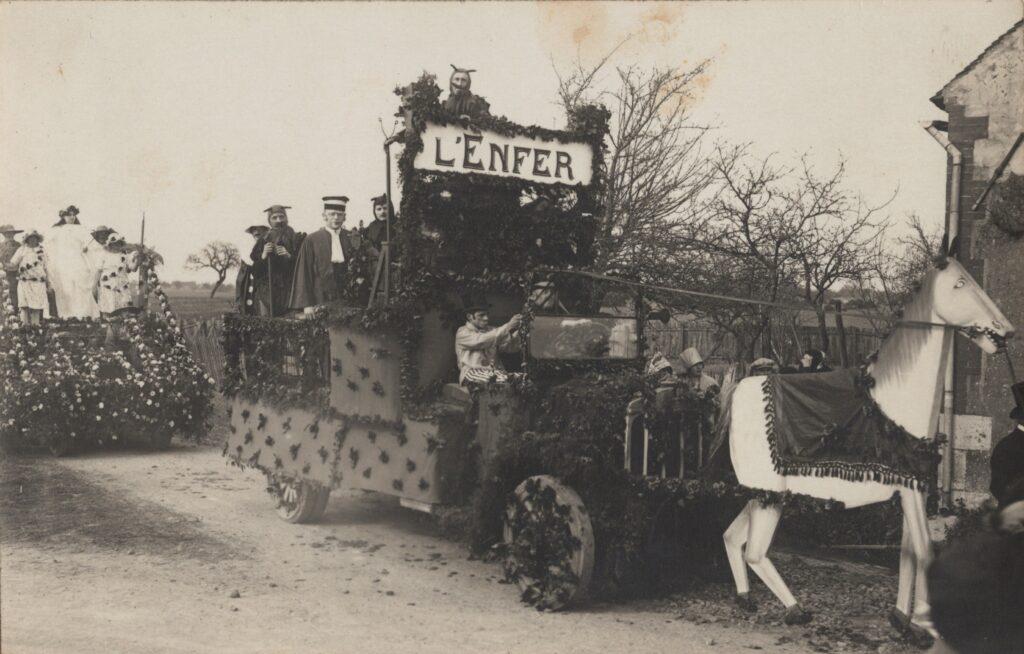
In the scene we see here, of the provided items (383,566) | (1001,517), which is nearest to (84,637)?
(383,566)

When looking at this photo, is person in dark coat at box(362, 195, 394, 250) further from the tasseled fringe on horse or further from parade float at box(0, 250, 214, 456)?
the tasseled fringe on horse

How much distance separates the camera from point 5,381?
11.9 meters

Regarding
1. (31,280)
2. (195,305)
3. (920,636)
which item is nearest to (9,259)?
(31,280)

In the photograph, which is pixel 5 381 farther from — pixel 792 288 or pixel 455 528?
pixel 792 288

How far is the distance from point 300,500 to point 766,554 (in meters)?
4.83

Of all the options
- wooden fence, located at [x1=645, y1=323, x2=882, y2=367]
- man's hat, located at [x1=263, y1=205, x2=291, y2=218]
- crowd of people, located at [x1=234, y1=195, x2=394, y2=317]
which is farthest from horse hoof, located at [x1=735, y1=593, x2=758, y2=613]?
man's hat, located at [x1=263, y1=205, x2=291, y2=218]

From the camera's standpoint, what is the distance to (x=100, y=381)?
1252cm

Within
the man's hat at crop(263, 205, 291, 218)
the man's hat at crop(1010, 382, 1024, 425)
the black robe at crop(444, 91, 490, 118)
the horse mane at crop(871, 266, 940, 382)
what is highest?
the black robe at crop(444, 91, 490, 118)

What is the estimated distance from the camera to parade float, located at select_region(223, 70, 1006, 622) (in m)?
6.63

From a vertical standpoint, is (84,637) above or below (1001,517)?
below

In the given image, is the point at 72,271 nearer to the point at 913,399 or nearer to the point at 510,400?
the point at 510,400

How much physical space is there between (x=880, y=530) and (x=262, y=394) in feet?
19.4

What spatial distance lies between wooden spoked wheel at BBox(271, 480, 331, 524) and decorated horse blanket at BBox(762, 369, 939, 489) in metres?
4.74

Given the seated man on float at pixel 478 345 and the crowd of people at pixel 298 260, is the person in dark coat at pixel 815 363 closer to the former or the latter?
the seated man on float at pixel 478 345
